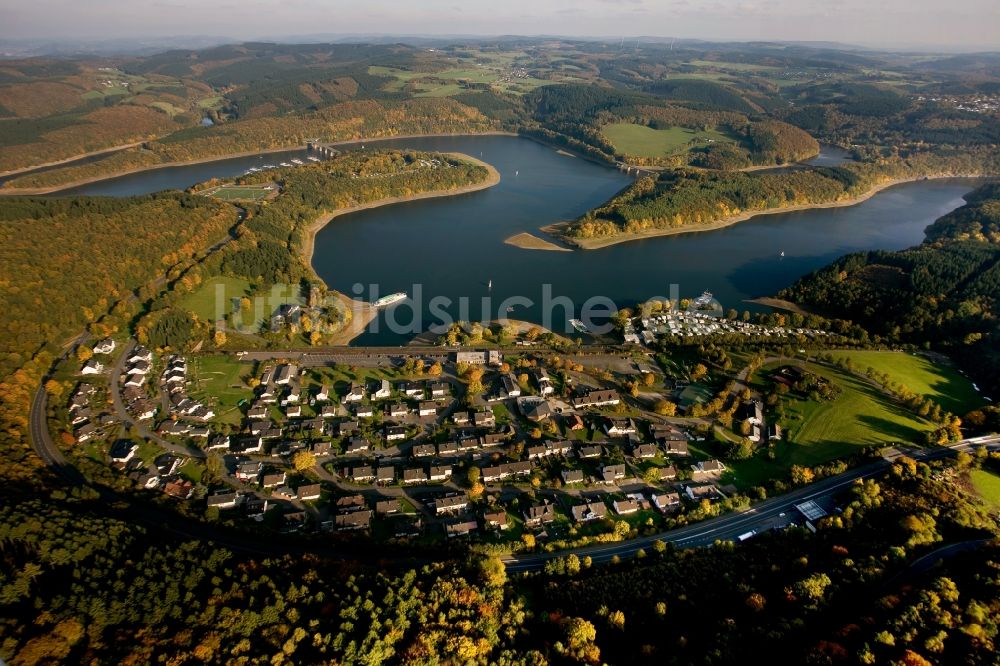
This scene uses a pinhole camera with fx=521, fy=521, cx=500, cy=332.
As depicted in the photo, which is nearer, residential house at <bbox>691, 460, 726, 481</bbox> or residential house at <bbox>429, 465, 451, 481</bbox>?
residential house at <bbox>429, 465, 451, 481</bbox>

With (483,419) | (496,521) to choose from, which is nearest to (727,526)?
(496,521)

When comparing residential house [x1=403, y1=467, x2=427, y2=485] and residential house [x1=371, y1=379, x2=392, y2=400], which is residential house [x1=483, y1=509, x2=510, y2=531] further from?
residential house [x1=371, y1=379, x2=392, y2=400]

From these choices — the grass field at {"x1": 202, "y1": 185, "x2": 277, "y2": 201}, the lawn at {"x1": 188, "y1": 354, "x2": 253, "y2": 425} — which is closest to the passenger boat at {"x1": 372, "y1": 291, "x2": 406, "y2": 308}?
the lawn at {"x1": 188, "y1": 354, "x2": 253, "y2": 425}

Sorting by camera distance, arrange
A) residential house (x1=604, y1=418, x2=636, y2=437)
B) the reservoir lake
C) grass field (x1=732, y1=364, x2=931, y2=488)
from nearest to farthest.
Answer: grass field (x1=732, y1=364, x2=931, y2=488)
residential house (x1=604, y1=418, x2=636, y2=437)
the reservoir lake

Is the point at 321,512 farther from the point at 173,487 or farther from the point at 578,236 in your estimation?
the point at 578,236

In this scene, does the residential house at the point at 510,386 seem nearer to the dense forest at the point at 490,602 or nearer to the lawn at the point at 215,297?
the dense forest at the point at 490,602

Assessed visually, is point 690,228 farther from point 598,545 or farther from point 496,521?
point 496,521

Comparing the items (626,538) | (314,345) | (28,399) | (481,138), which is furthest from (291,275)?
(481,138)
